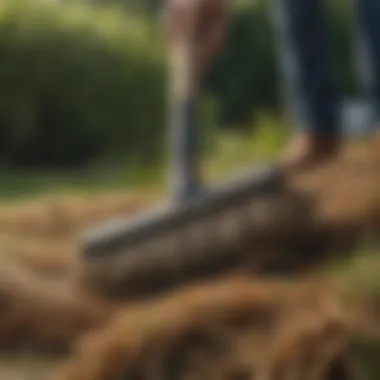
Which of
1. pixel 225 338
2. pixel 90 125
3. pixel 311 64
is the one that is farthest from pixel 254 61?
pixel 225 338

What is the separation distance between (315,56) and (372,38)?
5 centimetres

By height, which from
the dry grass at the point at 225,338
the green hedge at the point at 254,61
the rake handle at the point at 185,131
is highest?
the green hedge at the point at 254,61

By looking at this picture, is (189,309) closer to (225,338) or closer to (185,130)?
(225,338)

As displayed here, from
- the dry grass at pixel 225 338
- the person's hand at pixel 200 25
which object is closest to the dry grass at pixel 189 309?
the dry grass at pixel 225 338

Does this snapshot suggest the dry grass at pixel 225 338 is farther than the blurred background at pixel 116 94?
No

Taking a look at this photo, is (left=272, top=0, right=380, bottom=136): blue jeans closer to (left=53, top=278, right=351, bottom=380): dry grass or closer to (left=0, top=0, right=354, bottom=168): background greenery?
(left=0, top=0, right=354, bottom=168): background greenery

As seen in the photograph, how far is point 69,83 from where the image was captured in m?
→ 1.33

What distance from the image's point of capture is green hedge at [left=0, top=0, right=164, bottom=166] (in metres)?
1.29

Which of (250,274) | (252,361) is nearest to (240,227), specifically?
(250,274)

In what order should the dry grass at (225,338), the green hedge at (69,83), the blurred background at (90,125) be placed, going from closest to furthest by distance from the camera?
the dry grass at (225,338), the blurred background at (90,125), the green hedge at (69,83)

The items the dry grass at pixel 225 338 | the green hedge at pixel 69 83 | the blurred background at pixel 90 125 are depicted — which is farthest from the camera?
the green hedge at pixel 69 83

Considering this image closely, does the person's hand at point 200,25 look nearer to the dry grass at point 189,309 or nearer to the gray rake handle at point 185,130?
the gray rake handle at point 185,130

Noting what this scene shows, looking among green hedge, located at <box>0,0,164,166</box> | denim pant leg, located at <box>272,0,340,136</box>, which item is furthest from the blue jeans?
green hedge, located at <box>0,0,164,166</box>

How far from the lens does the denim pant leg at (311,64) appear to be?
1.18 metres
